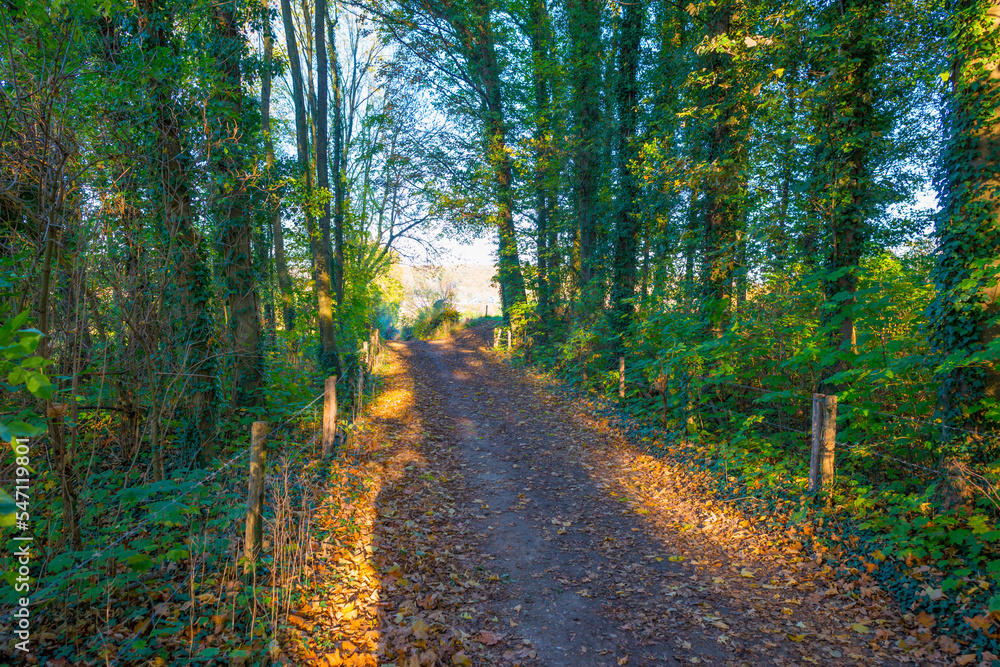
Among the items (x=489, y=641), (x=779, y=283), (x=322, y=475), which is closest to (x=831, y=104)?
(x=779, y=283)

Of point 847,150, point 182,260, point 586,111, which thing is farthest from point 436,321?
point 847,150

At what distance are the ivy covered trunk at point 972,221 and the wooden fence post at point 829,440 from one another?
3.32 ft

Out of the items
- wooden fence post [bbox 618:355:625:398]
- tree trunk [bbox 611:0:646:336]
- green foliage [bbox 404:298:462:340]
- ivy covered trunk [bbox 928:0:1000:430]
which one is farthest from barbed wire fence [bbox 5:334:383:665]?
green foliage [bbox 404:298:462:340]

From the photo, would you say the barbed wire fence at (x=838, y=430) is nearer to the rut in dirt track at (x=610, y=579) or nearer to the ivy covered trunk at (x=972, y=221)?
the ivy covered trunk at (x=972, y=221)

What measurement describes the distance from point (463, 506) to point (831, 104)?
8.02 metres

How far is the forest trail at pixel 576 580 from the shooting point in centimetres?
368

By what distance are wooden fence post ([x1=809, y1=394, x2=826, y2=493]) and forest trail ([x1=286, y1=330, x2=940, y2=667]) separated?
33.5 inches

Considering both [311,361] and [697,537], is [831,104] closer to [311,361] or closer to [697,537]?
[697,537]

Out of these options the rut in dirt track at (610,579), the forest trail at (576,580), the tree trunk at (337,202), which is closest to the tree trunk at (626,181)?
the rut in dirt track at (610,579)

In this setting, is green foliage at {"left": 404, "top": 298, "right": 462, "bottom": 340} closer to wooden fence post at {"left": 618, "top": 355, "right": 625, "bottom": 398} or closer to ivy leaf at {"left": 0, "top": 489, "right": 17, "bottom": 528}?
wooden fence post at {"left": 618, "top": 355, "right": 625, "bottom": 398}

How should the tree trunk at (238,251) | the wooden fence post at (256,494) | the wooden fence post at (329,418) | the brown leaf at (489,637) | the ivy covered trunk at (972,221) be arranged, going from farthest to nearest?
the tree trunk at (238,251), the wooden fence post at (329,418), the ivy covered trunk at (972,221), the wooden fence post at (256,494), the brown leaf at (489,637)

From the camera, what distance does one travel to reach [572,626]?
405cm

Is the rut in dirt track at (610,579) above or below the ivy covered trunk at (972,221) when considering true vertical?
below

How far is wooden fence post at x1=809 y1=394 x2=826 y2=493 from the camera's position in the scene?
564cm
